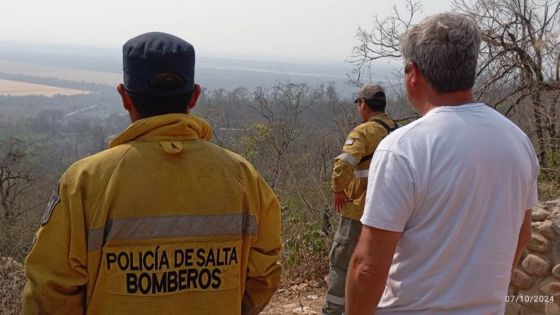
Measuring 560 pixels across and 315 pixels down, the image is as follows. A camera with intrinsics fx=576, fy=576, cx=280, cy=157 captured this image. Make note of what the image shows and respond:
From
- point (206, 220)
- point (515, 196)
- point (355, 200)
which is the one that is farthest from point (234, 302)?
point (355, 200)

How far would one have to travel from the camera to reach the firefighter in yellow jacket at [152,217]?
1.58 m

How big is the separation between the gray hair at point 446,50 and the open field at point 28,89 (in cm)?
8808

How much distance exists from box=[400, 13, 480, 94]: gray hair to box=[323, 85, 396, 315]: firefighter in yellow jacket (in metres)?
2.29

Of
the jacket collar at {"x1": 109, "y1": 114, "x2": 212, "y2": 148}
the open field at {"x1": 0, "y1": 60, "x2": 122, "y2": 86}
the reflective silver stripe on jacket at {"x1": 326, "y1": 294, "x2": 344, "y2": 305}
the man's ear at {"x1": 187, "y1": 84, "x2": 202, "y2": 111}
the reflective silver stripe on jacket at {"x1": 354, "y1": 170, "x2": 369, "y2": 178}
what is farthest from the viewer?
the open field at {"x1": 0, "y1": 60, "x2": 122, "y2": 86}

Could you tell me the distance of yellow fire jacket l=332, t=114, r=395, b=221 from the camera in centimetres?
409

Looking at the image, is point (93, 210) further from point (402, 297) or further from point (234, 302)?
point (402, 297)

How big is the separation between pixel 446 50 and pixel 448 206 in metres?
0.47

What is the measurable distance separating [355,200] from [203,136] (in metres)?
2.50

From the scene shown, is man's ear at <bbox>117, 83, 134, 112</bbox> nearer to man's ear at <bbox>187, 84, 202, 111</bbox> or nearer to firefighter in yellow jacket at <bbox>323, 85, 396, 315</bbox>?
man's ear at <bbox>187, 84, 202, 111</bbox>

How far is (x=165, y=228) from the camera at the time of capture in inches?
64.1

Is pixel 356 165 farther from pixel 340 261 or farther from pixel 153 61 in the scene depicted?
pixel 153 61

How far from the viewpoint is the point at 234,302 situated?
1740 mm
